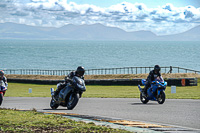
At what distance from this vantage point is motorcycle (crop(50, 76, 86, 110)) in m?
12.8

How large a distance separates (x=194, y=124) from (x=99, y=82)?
3257cm

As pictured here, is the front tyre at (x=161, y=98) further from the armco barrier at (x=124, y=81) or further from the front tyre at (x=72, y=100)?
the armco barrier at (x=124, y=81)

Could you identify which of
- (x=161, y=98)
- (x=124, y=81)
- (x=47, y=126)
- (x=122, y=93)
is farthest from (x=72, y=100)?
(x=124, y=81)

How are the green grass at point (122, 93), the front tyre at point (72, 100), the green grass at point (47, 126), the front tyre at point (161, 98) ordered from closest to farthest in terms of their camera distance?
the green grass at point (47, 126) → the front tyre at point (72, 100) → the front tyre at point (161, 98) → the green grass at point (122, 93)

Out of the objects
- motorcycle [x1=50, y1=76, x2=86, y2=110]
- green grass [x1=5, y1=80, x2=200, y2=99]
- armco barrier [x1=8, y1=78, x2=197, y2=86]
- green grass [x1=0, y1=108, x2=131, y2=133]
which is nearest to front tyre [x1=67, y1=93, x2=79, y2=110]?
motorcycle [x1=50, y1=76, x2=86, y2=110]

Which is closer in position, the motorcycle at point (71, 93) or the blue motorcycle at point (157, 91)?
the motorcycle at point (71, 93)

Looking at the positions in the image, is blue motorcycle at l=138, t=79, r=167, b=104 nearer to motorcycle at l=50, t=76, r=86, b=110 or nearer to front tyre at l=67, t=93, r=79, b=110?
motorcycle at l=50, t=76, r=86, b=110

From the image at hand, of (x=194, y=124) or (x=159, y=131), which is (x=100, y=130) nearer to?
(x=159, y=131)

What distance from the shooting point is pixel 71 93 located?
1334cm

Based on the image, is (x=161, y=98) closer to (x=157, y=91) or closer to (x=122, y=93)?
(x=157, y=91)

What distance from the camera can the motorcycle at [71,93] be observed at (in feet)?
42.0

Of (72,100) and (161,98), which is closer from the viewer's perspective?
(72,100)

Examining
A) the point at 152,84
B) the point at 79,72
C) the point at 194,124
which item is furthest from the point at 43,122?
the point at 152,84

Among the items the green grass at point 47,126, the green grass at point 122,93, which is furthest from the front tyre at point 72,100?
the green grass at point 122,93
